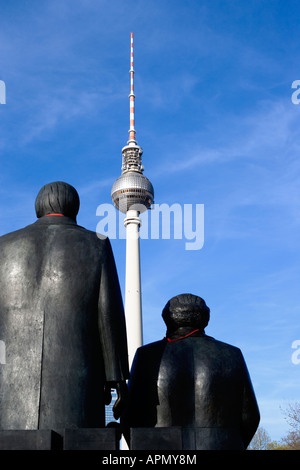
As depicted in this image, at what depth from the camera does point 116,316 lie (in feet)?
18.3

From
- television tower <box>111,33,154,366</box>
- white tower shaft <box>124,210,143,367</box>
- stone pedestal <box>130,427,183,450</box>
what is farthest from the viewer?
television tower <box>111,33,154,366</box>

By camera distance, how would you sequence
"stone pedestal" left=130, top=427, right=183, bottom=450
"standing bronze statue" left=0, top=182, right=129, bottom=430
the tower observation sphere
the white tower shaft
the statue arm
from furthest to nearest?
the tower observation sphere
the white tower shaft
the statue arm
"standing bronze statue" left=0, top=182, right=129, bottom=430
"stone pedestal" left=130, top=427, right=183, bottom=450

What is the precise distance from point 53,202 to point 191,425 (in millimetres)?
2301

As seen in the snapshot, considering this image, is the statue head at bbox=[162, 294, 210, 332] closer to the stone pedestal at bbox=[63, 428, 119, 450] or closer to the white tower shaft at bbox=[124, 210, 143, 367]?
the stone pedestal at bbox=[63, 428, 119, 450]

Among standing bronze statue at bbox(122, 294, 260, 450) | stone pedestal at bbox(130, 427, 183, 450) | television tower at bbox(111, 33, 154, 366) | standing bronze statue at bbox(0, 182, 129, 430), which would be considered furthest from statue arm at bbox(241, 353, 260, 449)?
television tower at bbox(111, 33, 154, 366)

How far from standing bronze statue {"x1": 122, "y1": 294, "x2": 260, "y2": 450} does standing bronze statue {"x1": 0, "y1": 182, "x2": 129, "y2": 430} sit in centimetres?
52

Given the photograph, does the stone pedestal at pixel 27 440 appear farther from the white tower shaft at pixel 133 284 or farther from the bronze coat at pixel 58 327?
the white tower shaft at pixel 133 284

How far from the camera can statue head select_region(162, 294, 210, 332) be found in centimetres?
630

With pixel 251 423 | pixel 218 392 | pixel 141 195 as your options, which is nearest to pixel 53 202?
pixel 218 392

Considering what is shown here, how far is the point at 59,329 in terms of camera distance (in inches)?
213

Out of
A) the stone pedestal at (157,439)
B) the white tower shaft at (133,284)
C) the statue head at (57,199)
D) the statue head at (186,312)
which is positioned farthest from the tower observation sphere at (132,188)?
the stone pedestal at (157,439)

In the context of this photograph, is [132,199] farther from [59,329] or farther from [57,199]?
[59,329]
